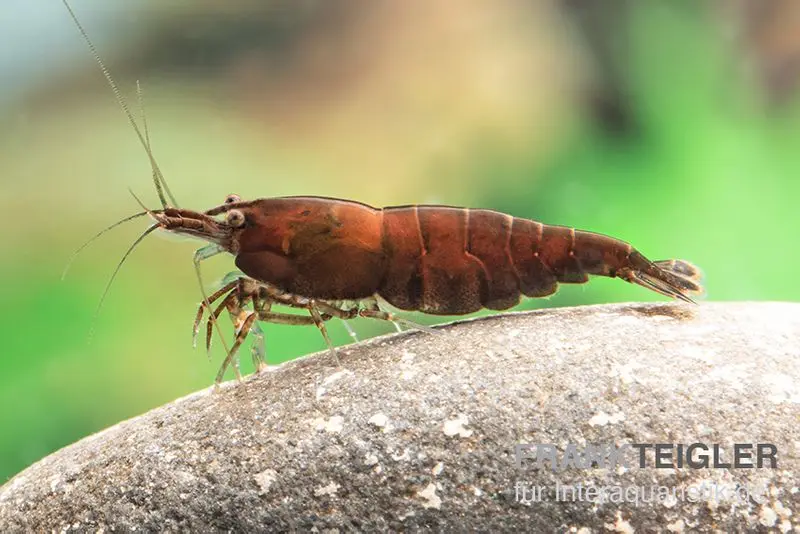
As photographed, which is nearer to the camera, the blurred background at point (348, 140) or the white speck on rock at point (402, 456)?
the white speck on rock at point (402, 456)

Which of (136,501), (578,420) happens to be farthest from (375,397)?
(136,501)

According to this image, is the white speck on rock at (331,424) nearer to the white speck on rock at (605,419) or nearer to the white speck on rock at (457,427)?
the white speck on rock at (457,427)

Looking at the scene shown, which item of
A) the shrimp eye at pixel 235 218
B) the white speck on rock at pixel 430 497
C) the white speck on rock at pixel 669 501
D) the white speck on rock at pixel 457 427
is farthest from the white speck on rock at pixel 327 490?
the shrimp eye at pixel 235 218

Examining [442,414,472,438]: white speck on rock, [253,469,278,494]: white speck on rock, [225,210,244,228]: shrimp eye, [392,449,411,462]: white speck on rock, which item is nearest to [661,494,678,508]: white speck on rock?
[442,414,472,438]: white speck on rock

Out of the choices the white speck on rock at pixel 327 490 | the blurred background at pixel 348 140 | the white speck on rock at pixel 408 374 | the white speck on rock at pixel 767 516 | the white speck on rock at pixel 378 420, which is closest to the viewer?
the white speck on rock at pixel 767 516

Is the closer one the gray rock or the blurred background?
the gray rock

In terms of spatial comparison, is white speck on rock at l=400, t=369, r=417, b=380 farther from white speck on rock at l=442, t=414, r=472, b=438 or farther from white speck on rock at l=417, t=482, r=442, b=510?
white speck on rock at l=417, t=482, r=442, b=510

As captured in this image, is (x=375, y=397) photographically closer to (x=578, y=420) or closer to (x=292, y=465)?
(x=292, y=465)

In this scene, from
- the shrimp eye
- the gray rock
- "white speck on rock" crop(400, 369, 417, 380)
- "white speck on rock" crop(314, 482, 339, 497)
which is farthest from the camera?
the shrimp eye
